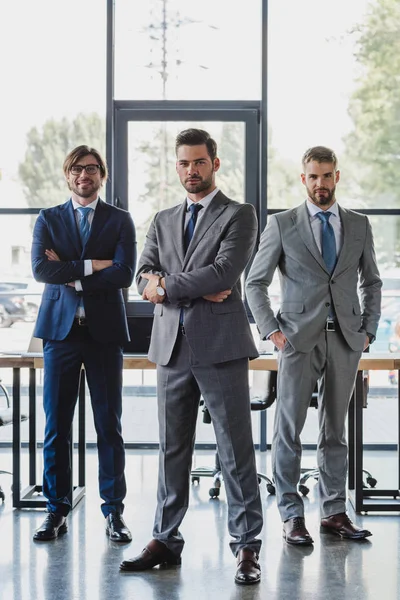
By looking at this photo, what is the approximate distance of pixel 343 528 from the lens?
13.1 feet

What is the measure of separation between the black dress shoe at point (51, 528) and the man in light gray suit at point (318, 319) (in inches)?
43.4

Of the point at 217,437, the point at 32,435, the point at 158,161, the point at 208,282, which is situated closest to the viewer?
the point at 208,282

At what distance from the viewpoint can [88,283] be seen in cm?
386

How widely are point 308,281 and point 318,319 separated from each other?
7.4 inches

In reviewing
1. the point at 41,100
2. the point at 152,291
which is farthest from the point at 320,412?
the point at 41,100

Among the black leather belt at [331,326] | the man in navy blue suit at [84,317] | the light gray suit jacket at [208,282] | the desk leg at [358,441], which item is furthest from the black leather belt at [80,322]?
the desk leg at [358,441]

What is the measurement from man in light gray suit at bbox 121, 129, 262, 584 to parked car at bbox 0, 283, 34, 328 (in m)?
3.17

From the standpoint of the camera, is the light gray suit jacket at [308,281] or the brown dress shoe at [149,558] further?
the light gray suit jacket at [308,281]

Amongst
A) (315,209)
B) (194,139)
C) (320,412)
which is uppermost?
(194,139)

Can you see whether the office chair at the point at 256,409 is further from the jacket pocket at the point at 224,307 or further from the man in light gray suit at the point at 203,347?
the jacket pocket at the point at 224,307

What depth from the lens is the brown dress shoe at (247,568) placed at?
3.33 meters

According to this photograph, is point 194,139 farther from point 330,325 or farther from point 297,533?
point 297,533

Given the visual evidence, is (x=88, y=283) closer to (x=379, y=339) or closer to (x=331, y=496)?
(x=331, y=496)

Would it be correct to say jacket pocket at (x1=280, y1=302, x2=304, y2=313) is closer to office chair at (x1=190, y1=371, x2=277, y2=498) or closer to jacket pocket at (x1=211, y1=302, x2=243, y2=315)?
jacket pocket at (x1=211, y1=302, x2=243, y2=315)
